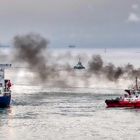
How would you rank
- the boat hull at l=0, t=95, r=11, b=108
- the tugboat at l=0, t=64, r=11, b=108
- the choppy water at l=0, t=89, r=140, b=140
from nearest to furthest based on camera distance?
the choppy water at l=0, t=89, r=140, b=140, the boat hull at l=0, t=95, r=11, b=108, the tugboat at l=0, t=64, r=11, b=108

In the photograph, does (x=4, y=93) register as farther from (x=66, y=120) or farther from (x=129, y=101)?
(x=66, y=120)

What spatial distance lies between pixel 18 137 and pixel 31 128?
9.07m

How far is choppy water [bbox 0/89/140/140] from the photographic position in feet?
269

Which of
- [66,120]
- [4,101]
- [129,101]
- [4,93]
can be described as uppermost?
[4,93]

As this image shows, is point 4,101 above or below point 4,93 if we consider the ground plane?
below

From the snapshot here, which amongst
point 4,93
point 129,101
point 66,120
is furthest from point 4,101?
point 66,120

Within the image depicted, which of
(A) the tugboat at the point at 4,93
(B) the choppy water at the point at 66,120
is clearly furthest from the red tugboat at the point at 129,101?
(A) the tugboat at the point at 4,93

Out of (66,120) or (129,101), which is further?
(129,101)

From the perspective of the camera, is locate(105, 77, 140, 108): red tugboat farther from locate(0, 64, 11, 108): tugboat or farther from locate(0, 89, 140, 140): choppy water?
locate(0, 64, 11, 108): tugboat

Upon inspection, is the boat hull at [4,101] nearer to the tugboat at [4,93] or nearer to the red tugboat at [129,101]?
the tugboat at [4,93]

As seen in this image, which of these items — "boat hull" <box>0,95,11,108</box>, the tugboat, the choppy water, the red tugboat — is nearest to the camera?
the choppy water

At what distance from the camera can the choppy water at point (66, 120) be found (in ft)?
269

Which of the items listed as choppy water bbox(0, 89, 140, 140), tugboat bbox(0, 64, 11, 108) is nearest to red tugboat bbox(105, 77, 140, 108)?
choppy water bbox(0, 89, 140, 140)

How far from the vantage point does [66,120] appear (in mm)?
99312
